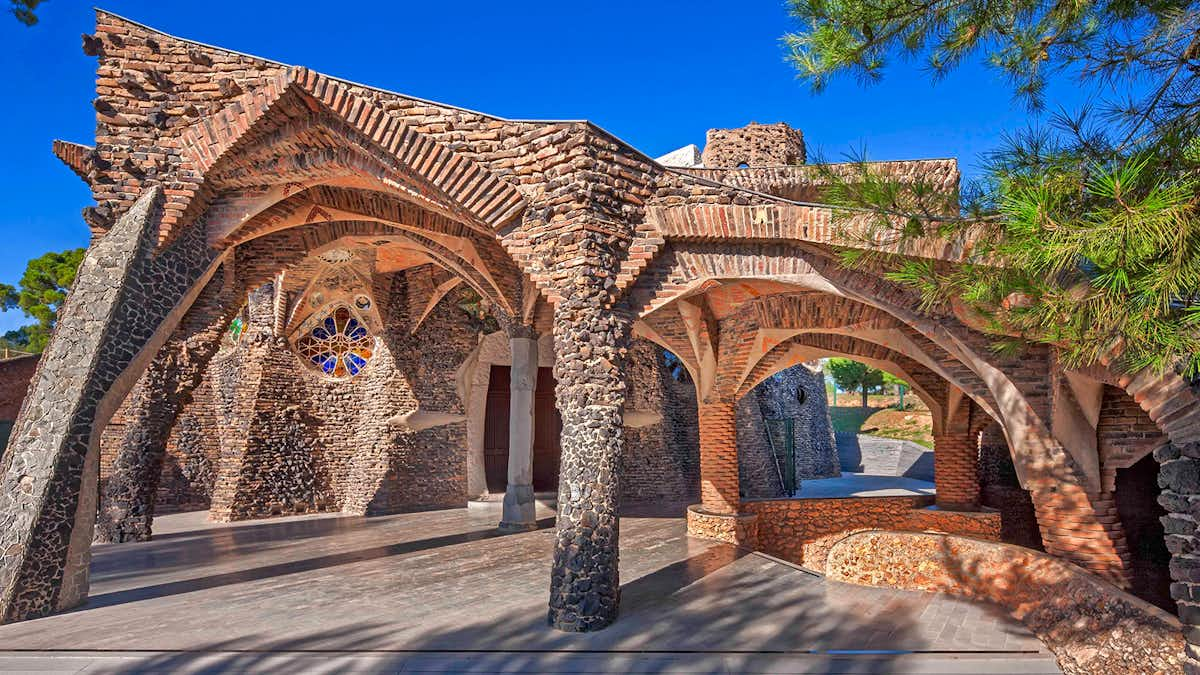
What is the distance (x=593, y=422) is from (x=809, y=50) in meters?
3.04

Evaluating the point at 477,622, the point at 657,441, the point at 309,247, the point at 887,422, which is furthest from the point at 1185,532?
the point at 887,422

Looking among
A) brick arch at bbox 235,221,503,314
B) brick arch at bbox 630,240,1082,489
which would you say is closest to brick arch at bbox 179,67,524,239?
brick arch at bbox 630,240,1082,489

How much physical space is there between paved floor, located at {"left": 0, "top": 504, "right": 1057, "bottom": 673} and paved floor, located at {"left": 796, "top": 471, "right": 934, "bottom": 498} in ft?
29.1

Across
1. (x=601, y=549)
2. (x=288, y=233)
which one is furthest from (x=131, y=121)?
(x=601, y=549)

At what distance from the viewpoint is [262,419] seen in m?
11.9

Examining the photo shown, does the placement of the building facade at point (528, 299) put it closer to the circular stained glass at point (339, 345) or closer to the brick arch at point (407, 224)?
the brick arch at point (407, 224)

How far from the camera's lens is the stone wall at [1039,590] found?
3828 mm

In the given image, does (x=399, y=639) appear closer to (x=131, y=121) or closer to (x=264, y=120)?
(x=264, y=120)

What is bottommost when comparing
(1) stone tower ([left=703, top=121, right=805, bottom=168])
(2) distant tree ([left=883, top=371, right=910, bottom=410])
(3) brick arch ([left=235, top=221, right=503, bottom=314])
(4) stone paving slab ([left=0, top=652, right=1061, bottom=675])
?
(4) stone paving slab ([left=0, top=652, right=1061, bottom=675])

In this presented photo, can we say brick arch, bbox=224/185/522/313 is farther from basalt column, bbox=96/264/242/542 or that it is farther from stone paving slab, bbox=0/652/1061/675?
stone paving slab, bbox=0/652/1061/675

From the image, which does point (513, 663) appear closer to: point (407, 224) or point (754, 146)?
point (407, 224)

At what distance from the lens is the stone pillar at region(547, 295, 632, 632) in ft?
A: 16.6

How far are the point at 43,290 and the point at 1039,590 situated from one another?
2844 centimetres

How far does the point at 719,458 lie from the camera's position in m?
9.78
